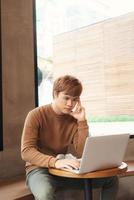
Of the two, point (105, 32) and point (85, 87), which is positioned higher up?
point (105, 32)

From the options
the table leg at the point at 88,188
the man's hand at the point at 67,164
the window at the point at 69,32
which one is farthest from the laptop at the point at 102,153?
the window at the point at 69,32

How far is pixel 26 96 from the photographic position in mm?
3395

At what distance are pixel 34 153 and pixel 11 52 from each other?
122 centimetres

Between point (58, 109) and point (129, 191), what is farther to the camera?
point (129, 191)

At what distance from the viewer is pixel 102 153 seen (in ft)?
7.62

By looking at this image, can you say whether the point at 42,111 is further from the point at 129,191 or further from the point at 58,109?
the point at 129,191

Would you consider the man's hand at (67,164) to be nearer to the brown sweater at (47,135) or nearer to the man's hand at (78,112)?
the brown sweater at (47,135)

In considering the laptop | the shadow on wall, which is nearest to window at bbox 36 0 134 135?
the shadow on wall

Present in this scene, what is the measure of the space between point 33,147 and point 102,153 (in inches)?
20.4

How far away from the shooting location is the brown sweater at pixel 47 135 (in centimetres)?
250

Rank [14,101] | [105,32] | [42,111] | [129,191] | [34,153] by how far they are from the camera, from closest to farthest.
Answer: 1. [34,153]
2. [42,111]
3. [14,101]
4. [129,191]
5. [105,32]

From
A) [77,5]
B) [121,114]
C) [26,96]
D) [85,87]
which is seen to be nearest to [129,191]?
[121,114]

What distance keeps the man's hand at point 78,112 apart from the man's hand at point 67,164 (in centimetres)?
49

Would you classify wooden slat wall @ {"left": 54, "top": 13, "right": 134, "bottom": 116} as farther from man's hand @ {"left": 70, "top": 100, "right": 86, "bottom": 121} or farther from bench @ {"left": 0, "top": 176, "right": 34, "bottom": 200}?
bench @ {"left": 0, "top": 176, "right": 34, "bottom": 200}
